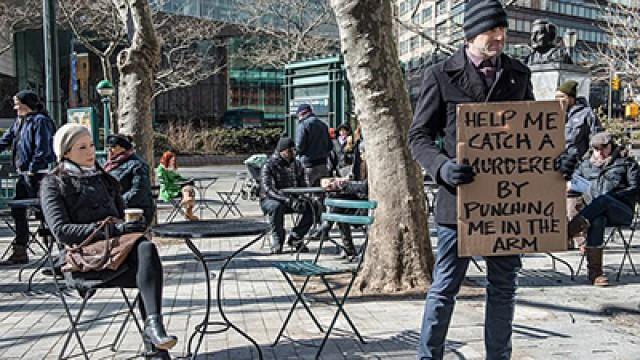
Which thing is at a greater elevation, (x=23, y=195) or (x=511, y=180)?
(x=511, y=180)

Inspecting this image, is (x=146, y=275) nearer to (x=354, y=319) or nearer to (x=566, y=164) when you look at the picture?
(x=354, y=319)

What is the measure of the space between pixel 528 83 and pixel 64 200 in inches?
116

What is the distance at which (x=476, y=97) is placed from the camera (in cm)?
341

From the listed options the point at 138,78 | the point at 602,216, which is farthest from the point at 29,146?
the point at 602,216

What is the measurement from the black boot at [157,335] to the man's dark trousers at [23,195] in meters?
4.15

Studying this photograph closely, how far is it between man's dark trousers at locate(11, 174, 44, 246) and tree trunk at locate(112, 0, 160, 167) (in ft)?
6.45

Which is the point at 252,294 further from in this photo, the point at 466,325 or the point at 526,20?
the point at 526,20

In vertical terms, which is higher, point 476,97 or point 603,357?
point 476,97

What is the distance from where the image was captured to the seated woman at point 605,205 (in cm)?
646

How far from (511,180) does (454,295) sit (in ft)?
2.22

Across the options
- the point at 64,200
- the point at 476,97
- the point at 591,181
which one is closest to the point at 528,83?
the point at 476,97

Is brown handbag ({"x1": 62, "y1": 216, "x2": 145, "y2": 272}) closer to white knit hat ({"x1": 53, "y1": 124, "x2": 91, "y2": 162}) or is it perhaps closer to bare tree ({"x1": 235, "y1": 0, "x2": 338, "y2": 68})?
white knit hat ({"x1": 53, "y1": 124, "x2": 91, "y2": 162})

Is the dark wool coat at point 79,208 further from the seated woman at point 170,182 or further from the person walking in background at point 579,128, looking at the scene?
the seated woman at point 170,182

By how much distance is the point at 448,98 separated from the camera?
342 cm
